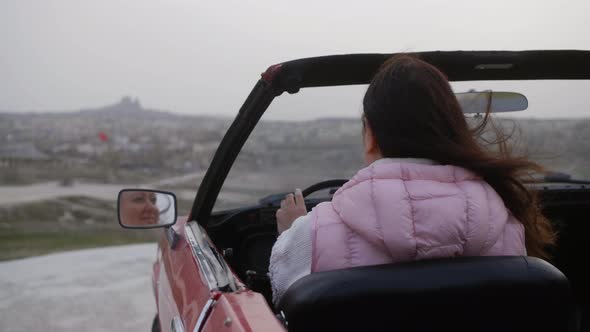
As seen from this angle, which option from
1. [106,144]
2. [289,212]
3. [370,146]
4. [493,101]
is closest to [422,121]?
[370,146]

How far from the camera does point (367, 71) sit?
1.72 meters

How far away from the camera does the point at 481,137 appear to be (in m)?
Result: 1.56

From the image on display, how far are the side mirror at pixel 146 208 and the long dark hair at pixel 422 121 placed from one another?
124 cm

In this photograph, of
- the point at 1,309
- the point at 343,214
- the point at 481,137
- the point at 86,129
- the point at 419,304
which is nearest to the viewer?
the point at 419,304

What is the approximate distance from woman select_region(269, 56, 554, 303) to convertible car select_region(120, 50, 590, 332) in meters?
0.06

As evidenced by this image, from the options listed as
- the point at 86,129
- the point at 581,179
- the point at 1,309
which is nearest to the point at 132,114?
the point at 86,129

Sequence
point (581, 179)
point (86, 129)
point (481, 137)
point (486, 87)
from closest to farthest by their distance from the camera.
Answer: point (481, 137) → point (486, 87) → point (581, 179) → point (86, 129)

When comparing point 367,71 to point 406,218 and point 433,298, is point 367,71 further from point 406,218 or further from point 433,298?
point 433,298

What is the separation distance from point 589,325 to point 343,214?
199 cm

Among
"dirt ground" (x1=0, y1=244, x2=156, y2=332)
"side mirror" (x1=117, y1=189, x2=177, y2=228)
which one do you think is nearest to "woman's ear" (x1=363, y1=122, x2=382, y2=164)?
"side mirror" (x1=117, y1=189, x2=177, y2=228)

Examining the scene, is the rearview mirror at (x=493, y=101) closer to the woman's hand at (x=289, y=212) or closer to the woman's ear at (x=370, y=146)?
the woman's ear at (x=370, y=146)

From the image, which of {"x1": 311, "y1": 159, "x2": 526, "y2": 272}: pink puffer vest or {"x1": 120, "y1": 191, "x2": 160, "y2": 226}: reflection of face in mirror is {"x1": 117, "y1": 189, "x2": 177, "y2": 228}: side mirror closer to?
{"x1": 120, "y1": 191, "x2": 160, "y2": 226}: reflection of face in mirror

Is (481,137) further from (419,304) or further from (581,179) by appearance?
(581,179)

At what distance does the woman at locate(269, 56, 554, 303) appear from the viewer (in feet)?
3.95
